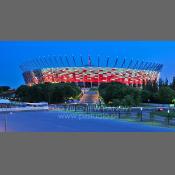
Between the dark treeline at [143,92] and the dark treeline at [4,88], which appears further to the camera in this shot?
the dark treeline at [143,92]

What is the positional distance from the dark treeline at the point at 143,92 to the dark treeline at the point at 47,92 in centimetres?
71

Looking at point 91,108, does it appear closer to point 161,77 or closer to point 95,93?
point 95,93

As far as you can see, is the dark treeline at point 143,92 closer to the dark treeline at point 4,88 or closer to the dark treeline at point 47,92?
the dark treeline at point 47,92

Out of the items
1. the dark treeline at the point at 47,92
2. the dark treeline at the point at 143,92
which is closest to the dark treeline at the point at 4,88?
the dark treeline at the point at 47,92

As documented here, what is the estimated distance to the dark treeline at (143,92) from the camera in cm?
1260

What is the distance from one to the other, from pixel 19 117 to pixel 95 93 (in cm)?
206

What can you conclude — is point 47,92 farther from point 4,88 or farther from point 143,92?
point 143,92

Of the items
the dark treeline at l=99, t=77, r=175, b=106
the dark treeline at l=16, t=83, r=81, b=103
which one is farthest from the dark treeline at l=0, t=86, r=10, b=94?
the dark treeline at l=99, t=77, r=175, b=106

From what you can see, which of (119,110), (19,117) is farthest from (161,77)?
(19,117)

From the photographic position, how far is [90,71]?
12.7 metres

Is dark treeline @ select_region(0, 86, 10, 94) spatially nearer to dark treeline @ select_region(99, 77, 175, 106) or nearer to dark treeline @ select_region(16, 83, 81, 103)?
dark treeline @ select_region(16, 83, 81, 103)

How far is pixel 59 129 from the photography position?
38.5 ft

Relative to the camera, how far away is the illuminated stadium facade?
12695 millimetres

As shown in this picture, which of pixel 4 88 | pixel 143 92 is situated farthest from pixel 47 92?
pixel 143 92
